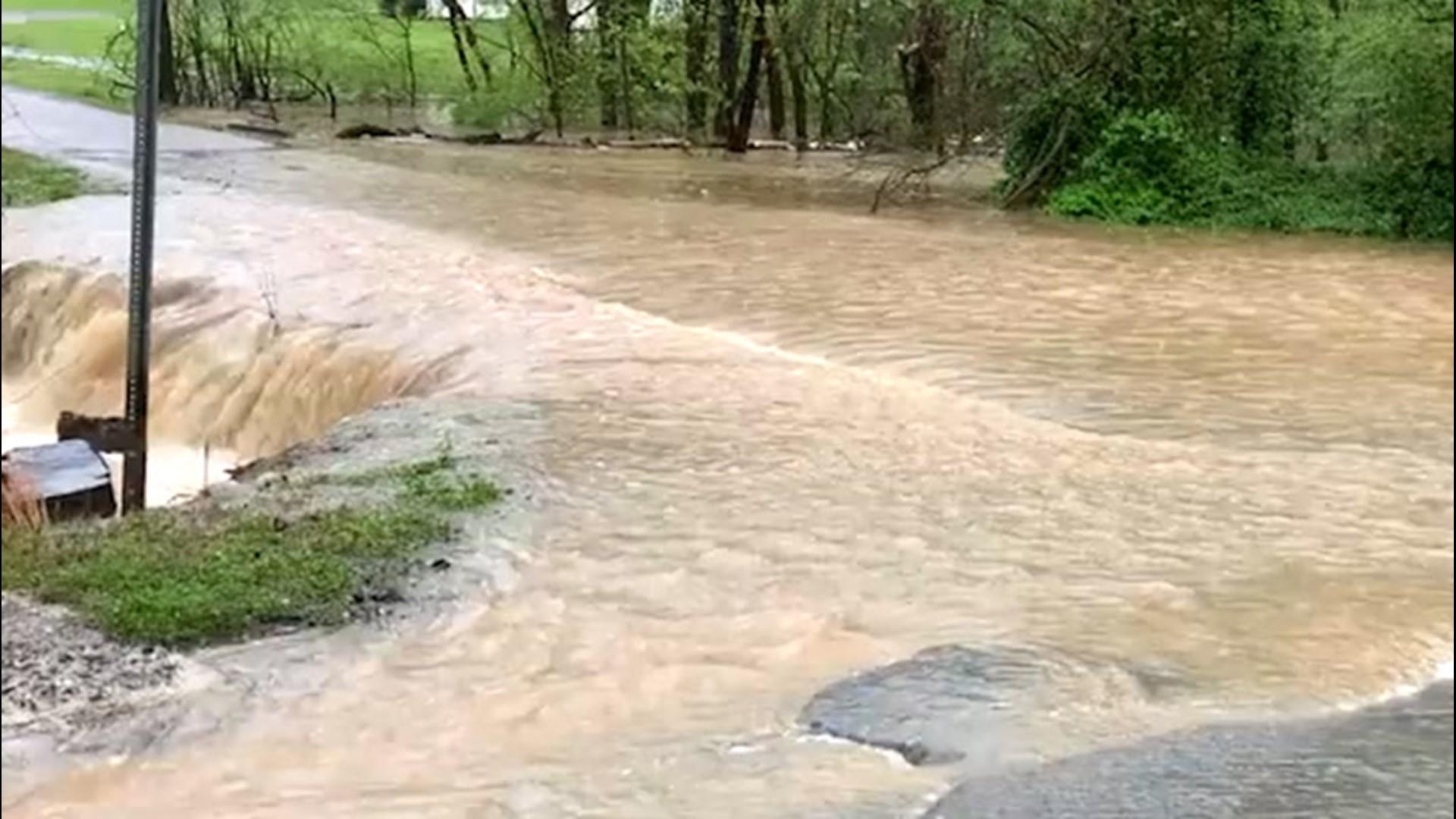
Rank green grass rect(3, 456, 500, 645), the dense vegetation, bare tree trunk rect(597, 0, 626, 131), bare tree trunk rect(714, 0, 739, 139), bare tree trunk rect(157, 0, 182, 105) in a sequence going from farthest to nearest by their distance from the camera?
1. green grass rect(3, 456, 500, 645)
2. bare tree trunk rect(714, 0, 739, 139)
3. bare tree trunk rect(597, 0, 626, 131)
4. bare tree trunk rect(157, 0, 182, 105)
5. the dense vegetation

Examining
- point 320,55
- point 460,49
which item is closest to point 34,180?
point 460,49

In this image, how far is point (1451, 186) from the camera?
0.84m

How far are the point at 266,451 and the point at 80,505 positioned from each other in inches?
85.1

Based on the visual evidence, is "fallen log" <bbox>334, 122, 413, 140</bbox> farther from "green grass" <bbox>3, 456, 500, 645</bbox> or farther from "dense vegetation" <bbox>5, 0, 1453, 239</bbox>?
"green grass" <bbox>3, 456, 500, 645</bbox>

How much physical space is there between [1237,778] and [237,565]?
1.48m

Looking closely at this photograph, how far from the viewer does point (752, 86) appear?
370 centimetres

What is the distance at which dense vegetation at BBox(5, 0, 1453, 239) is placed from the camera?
1.26 meters

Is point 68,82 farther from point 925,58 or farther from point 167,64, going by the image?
point 925,58

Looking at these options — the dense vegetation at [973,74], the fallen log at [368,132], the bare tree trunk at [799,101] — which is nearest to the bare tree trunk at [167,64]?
the dense vegetation at [973,74]

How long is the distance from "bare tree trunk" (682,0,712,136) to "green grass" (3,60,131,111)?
61cm

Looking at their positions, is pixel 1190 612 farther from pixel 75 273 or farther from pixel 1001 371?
pixel 1001 371

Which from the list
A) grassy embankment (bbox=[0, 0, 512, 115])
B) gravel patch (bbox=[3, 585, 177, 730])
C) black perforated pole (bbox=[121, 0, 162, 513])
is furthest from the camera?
gravel patch (bbox=[3, 585, 177, 730])

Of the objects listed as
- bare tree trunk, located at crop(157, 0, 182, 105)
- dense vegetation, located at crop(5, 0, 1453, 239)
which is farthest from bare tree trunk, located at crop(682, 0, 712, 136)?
bare tree trunk, located at crop(157, 0, 182, 105)

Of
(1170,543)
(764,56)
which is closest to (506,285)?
(764,56)
